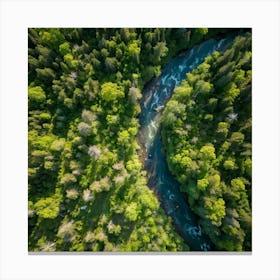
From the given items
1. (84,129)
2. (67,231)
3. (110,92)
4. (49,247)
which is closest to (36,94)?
(84,129)

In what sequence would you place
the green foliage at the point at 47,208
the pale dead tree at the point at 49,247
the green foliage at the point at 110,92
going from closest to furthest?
the pale dead tree at the point at 49,247, the green foliage at the point at 47,208, the green foliage at the point at 110,92

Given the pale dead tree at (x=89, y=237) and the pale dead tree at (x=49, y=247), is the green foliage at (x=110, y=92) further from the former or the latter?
the pale dead tree at (x=49, y=247)

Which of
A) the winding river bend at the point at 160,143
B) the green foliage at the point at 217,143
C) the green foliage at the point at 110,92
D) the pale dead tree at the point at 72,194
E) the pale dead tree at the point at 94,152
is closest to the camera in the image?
the green foliage at the point at 217,143

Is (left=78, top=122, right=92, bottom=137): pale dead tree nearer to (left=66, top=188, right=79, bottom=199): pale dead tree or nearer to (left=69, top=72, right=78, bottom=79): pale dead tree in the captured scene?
(left=69, top=72, right=78, bottom=79): pale dead tree

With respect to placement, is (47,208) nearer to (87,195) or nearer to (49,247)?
(49,247)

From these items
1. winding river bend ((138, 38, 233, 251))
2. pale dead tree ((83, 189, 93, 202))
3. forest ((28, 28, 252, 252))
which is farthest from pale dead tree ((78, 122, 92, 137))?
winding river bend ((138, 38, 233, 251))

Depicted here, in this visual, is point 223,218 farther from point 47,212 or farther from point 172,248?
Answer: point 47,212

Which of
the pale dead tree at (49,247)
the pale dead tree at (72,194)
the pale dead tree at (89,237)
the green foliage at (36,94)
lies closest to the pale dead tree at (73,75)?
the green foliage at (36,94)

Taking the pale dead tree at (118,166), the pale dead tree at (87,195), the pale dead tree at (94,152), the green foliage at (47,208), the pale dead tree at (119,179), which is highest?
the pale dead tree at (94,152)
